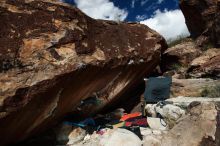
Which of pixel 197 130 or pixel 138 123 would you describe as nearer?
pixel 197 130

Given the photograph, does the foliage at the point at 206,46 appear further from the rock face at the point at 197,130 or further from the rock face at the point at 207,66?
the rock face at the point at 197,130

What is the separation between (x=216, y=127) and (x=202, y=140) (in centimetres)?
35

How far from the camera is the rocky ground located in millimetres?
3516

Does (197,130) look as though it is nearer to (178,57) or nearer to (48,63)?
(48,63)

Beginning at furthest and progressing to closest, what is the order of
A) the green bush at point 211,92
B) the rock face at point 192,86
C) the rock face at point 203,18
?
the rock face at point 203,18 → the rock face at point 192,86 → the green bush at point 211,92

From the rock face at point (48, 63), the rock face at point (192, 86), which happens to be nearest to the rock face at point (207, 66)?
the rock face at point (192, 86)

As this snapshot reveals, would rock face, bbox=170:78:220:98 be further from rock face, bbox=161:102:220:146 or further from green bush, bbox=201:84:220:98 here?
rock face, bbox=161:102:220:146

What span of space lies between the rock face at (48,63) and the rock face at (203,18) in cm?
325

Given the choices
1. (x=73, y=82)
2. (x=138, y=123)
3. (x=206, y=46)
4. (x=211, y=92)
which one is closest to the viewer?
(x=73, y=82)

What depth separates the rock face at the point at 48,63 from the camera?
3.44 m

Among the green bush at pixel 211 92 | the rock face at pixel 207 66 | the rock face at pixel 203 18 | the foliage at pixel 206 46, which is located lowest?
the green bush at pixel 211 92

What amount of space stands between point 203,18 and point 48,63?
18.7ft

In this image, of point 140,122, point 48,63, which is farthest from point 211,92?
point 48,63

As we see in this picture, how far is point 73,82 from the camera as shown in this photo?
4148 mm
